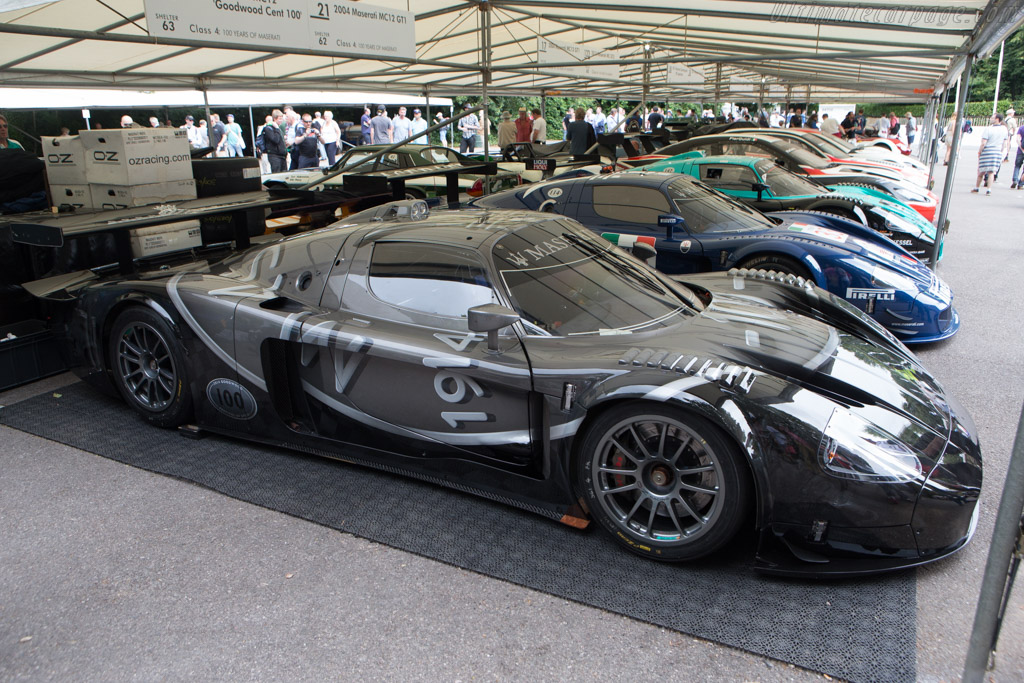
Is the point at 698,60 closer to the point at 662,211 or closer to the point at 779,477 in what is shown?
the point at 662,211

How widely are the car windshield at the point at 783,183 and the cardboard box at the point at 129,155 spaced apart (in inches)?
234

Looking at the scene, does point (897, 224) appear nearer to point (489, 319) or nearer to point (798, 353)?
point (798, 353)

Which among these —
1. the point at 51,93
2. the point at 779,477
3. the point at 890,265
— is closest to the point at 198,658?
the point at 779,477

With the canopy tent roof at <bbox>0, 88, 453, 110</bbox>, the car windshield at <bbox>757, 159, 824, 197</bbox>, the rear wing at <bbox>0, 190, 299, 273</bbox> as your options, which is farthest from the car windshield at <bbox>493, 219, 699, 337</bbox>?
the canopy tent roof at <bbox>0, 88, 453, 110</bbox>

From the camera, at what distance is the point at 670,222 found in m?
5.02

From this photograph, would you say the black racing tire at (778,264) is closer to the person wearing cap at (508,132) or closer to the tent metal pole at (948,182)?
the tent metal pole at (948,182)

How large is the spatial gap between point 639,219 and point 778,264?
1.21 metres

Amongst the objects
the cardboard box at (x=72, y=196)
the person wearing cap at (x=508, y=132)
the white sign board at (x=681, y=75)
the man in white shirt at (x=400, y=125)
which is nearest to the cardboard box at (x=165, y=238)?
the cardboard box at (x=72, y=196)

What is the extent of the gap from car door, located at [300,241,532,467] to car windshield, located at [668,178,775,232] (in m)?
3.29

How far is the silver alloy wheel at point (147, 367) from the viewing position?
4.02 metres

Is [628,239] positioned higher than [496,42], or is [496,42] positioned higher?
[496,42]

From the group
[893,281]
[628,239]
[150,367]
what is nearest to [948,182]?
[893,281]

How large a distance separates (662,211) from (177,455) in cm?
416

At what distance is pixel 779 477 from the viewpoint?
2.52 m
